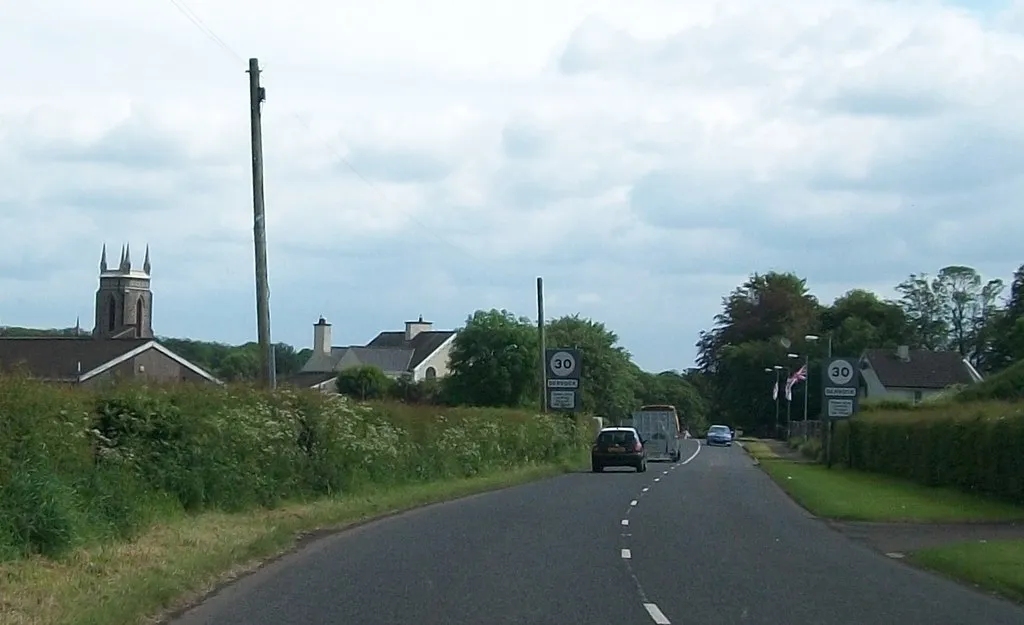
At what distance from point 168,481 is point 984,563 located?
12605 mm

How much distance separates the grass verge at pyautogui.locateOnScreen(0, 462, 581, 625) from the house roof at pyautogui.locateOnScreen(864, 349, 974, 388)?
96075 mm

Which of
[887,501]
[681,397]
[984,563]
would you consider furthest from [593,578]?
[681,397]

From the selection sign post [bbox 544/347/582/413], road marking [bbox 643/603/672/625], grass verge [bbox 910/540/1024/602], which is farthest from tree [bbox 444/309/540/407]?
road marking [bbox 643/603/672/625]

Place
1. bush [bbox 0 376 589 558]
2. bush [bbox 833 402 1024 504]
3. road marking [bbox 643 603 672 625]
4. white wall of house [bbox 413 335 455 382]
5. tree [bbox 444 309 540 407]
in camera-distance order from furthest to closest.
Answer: white wall of house [bbox 413 335 455 382] < tree [bbox 444 309 540 407] < bush [bbox 833 402 1024 504] < bush [bbox 0 376 589 558] < road marking [bbox 643 603 672 625]

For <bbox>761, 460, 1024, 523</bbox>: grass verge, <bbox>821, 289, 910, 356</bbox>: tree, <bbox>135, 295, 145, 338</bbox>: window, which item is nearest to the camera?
<bbox>761, 460, 1024, 523</bbox>: grass verge

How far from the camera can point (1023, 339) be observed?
9650 centimetres

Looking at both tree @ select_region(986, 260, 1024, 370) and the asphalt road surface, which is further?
tree @ select_region(986, 260, 1024, 370)

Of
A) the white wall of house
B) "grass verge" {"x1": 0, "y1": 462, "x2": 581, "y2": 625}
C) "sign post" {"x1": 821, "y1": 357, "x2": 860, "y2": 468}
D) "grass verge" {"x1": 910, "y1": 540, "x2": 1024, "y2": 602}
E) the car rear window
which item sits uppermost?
the white wall of house

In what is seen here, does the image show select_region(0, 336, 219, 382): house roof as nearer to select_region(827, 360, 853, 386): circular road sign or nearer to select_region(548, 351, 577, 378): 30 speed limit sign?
select_region(548, 351, 577, 378): 30 speed limit sign

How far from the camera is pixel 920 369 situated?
389 feet

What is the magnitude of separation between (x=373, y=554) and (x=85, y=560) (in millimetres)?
4989

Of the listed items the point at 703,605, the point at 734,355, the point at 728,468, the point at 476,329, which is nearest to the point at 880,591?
the point at 703,605

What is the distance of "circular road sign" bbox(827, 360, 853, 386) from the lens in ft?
178

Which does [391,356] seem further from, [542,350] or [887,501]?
[887,501]
